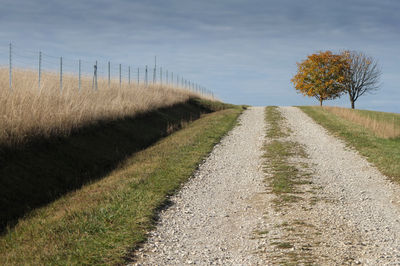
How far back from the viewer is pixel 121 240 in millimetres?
5645

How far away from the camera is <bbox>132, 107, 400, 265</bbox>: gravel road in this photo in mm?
5262

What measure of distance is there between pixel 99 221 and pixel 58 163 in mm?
5144

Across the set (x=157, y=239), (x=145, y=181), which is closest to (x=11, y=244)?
(x=157, y=239)

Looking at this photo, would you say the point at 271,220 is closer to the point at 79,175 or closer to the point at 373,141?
the point at 79,175

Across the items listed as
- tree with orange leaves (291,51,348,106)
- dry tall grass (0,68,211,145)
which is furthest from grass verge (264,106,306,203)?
tree with orange leaves (291,51,348,106)

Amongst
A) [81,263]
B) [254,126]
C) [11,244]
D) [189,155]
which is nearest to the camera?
[81,263]

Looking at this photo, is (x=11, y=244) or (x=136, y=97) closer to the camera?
(x=11, y=244)

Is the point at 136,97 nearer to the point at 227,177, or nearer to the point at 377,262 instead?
the point at 227,177

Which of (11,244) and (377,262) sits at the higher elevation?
(377,262)

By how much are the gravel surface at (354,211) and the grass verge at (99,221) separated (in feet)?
9.61

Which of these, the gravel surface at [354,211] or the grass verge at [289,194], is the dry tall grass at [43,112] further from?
the gravel surface at [354,211]

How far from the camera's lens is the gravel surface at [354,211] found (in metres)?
5.35

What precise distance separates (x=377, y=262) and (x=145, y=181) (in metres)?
5.47

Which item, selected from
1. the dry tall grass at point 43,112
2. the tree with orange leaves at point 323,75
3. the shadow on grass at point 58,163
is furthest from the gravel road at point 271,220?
the tree with orange leaves at point 323,75
